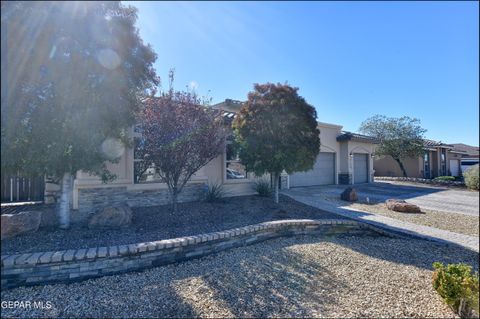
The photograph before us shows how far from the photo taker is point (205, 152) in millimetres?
6863

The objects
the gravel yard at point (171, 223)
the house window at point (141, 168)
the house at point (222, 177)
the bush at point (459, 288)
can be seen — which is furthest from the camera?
the house window at point (141, 168)

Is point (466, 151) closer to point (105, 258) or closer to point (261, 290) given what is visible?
point (261, 290)

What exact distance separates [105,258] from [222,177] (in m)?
6.60

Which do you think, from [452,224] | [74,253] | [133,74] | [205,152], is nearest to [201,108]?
[205,152]

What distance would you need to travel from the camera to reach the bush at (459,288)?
8.84 feet

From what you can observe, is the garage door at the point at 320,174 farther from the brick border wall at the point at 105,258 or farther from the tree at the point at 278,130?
the brick border wall at the point at 105,258

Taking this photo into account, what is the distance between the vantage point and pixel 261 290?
3.39 metres

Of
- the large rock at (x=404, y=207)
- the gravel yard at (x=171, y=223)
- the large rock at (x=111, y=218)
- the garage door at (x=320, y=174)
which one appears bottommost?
the large rock at (x=404, y=207)

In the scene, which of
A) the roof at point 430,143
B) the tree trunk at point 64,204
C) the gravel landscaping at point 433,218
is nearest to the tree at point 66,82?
the tree trunk at point 64,204

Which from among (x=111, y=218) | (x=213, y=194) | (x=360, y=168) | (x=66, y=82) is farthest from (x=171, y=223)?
(x=360, y=168)

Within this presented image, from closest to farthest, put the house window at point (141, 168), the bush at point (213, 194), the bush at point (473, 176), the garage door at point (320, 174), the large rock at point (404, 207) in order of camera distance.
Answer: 1. the bush at point (473, 176)
2. the house window at point (141, 168)
3. the bush at point (213, 194)
4. the large rock at point (404, 207)
5. the garage door at point (320, 174)

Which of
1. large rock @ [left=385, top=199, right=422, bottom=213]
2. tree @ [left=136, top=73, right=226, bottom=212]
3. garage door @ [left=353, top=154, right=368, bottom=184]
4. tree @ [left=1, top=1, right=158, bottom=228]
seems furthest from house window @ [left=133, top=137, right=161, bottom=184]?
garage door @ [left=353, top=154, right=368, bottom=184]

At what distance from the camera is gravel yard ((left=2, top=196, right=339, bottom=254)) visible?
4.31 metres

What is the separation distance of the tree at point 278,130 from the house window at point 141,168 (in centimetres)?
309
